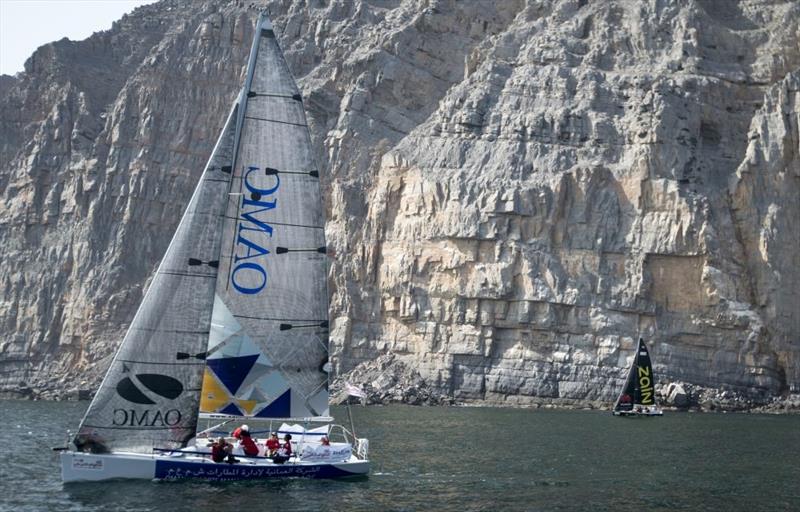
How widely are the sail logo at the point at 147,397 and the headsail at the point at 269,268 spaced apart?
1.24 metres

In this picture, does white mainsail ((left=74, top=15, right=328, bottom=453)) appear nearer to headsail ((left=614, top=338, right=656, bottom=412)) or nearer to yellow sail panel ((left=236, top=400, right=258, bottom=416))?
yellow sail panel ((left=236, top=400, right=258, bottom=416))

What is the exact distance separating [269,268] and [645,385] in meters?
35.4

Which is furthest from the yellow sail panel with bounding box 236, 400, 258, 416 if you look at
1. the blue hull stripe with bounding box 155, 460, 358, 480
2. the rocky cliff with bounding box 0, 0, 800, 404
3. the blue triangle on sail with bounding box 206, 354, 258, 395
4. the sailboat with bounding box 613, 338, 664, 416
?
the rocky cliff with bounding box 0, 0, 800, 404

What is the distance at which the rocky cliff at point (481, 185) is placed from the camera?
6712cm

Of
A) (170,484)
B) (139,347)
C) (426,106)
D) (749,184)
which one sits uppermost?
(426,106)

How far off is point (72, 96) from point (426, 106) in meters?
28.9

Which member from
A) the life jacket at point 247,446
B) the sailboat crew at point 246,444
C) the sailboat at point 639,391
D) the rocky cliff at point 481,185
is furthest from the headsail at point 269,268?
the rocky cliff at point 481,185

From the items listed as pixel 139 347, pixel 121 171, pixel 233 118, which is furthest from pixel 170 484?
pixel 121 171

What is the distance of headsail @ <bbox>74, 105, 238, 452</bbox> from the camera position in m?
28.2

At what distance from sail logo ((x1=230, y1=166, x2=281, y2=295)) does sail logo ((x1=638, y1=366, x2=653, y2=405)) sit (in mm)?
35128

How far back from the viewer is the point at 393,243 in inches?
2943

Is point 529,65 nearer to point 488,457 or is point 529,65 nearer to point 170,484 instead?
point 488,457

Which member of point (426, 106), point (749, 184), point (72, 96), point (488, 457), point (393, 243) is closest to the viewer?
point (488, 457)

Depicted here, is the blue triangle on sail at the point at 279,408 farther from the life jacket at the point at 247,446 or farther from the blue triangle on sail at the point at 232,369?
the blue triangle on sail at the point at 232,369
